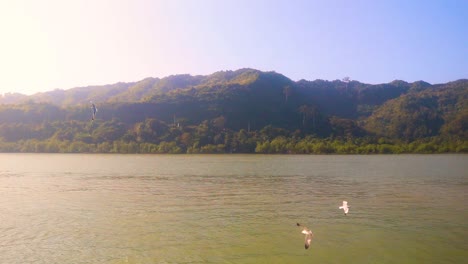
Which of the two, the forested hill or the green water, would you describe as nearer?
the green water

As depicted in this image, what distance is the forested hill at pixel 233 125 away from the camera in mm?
114812

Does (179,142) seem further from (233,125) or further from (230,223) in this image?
(230,223)

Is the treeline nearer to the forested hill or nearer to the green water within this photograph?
the forested hill

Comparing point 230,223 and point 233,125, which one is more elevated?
point 233,125

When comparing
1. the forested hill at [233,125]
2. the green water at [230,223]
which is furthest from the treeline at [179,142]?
the green water at [230,223]

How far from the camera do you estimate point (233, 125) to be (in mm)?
134500

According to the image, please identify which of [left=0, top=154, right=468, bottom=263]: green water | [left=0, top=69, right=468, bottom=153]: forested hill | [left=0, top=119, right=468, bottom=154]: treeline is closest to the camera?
[left=0, top=154, right=468, bottom=263]: green water

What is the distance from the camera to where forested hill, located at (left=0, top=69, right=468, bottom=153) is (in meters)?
115

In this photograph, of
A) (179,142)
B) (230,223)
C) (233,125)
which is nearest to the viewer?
(230,223)

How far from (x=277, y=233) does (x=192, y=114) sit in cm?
12040

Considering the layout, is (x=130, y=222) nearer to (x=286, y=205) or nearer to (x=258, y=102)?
(x=286, y=205)

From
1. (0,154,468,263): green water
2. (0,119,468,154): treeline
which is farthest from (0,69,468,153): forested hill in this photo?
(0,154,468,263): green water

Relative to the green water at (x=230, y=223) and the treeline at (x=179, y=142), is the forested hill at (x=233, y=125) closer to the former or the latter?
the treeline at (x=179, y=142)

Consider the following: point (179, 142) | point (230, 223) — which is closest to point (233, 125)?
point (179, 142)
